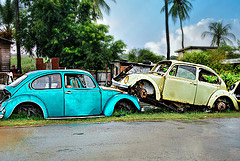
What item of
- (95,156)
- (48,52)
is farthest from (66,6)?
(95,156)

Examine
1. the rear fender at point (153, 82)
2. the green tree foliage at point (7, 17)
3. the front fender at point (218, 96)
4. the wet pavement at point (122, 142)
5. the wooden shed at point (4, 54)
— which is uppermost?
the green tree foliage at point (7, 17)

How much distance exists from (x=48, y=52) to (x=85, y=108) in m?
21.6

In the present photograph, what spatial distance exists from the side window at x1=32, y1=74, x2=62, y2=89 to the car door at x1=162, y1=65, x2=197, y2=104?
4027 millimetres

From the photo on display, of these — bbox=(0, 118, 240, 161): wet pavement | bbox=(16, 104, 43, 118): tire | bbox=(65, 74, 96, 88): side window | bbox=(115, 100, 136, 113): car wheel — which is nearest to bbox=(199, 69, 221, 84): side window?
bbox=(0, 118, 240, 161): wet pavement

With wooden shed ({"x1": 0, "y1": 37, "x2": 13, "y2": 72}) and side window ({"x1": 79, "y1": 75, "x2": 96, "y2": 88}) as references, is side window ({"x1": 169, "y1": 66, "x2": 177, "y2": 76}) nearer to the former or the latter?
side window ({"x1": 79, "y1": 75, "x2": 96, "y2": 88})

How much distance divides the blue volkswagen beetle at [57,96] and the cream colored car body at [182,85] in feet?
5.24

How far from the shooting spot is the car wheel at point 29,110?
710 cm

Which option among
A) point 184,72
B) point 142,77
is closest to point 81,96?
point 142,77

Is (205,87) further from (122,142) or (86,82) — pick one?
(122,142)

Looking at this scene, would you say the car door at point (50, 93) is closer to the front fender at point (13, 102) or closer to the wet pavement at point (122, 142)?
the front fender at point (13, 102)

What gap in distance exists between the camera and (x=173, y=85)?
30.0 feet

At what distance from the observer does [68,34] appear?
83.1ft

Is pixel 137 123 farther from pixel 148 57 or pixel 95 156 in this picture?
pixel 148 57

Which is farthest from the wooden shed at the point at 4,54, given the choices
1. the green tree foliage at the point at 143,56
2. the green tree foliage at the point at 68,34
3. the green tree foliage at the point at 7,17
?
the green tree foliage at the point at 143,56
